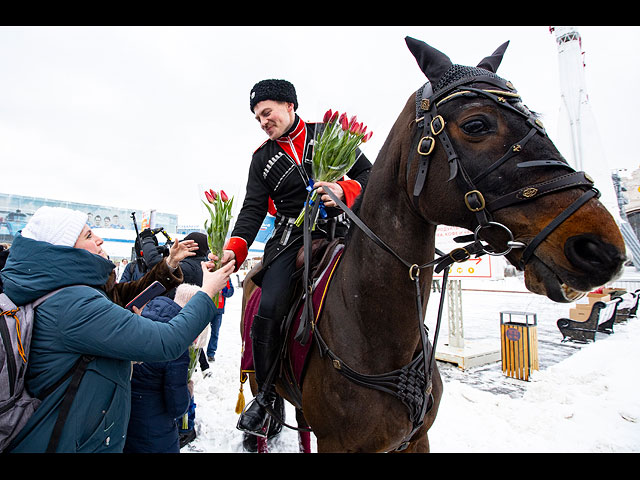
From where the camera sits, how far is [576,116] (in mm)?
22250

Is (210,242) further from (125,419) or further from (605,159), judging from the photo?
(605,159)

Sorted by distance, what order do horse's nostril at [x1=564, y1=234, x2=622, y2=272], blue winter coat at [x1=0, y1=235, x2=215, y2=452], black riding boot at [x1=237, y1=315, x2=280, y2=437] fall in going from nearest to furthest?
1. horse's nostril at [x1=564, y1=234, x2=622, y2=272]
2. blue winter coat at [x1=0, y1=235, x2=215, y2=452]
3. black riding boot at [x1=237, y1=315, x2=280, y2=437]

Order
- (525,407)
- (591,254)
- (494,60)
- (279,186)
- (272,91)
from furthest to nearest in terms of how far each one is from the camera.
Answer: (525,407), (279,186), (272,91), (494,60), (591,254)

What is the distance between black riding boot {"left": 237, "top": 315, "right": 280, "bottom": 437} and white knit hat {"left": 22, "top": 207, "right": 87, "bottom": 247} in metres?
1.30

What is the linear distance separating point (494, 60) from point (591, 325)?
9.88m

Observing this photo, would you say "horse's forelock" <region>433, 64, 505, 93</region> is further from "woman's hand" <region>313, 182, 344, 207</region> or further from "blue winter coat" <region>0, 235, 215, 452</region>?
"blue winter coat" <region>0, 235, 215, 452</region>

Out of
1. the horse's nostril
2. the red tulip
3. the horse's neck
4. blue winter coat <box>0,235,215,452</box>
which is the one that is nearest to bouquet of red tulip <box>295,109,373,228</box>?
the red tulip

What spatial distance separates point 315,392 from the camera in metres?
2.12

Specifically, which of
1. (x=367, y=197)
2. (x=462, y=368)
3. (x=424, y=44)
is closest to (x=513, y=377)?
(x=462, y=368)

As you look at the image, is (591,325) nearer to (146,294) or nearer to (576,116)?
(146,294)

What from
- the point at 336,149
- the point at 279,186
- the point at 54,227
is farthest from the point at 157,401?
the point at 336,149

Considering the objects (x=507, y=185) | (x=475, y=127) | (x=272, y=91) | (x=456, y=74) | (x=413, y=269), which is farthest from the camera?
(x=272, y=91)

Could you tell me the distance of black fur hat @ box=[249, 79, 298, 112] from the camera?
272 centimetres

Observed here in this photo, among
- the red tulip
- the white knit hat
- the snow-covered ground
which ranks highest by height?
the red tulip
